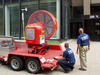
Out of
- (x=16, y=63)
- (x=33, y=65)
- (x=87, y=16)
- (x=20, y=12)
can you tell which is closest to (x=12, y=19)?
(x=20, y=12)

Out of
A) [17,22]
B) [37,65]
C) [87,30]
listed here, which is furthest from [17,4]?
[37,65]

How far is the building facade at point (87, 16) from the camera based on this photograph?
1792cm

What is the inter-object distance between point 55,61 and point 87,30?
48.6 feet

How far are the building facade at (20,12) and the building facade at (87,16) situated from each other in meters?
2.49

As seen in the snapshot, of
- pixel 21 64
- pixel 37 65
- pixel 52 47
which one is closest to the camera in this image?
pixel 37 65

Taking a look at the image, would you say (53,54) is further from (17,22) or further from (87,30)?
(87,30)

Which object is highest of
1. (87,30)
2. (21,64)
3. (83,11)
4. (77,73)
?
(83,11)

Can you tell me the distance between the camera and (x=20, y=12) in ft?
56.0

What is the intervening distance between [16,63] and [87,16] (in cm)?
1432

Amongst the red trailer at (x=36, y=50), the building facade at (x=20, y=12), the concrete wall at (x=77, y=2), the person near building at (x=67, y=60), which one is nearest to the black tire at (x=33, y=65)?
the red trailer at (x=36, y=50)

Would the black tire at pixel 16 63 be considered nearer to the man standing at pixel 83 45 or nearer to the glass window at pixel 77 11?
the man standing at pixel 83 45

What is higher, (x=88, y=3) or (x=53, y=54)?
(x=88, y=3)

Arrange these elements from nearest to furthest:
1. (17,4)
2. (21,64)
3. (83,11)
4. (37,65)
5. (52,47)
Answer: (37,65), (21,64), (52,47), (17,4), (83,11)

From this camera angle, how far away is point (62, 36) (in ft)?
48.6
